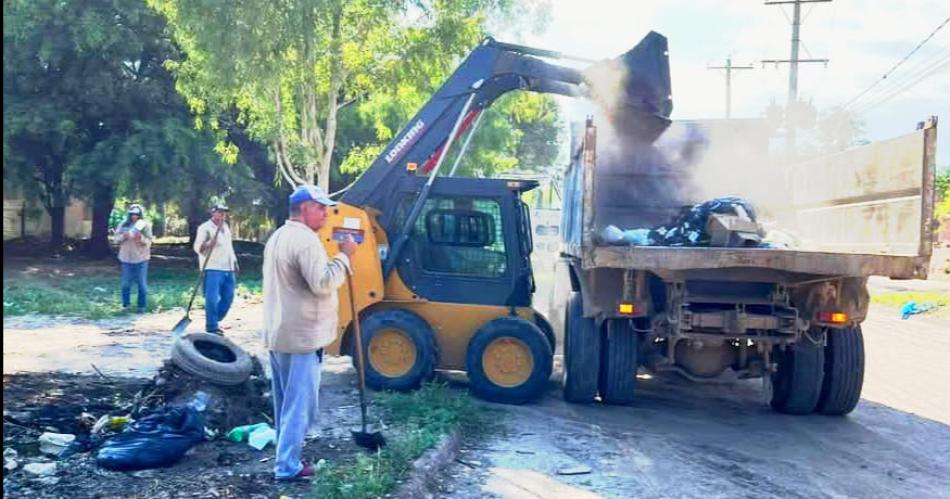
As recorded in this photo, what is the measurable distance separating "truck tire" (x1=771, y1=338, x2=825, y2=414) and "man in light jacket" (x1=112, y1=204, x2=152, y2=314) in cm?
960

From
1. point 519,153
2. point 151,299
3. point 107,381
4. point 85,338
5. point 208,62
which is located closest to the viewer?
point 107,381

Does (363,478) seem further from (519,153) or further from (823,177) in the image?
(519,153)

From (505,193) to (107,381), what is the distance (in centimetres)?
403

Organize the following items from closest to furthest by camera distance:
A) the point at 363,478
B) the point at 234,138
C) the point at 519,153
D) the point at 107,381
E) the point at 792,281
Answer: the point at 363,478, the point at 792,281, the point at 107,381, the point at 234,138, the point at 519,153

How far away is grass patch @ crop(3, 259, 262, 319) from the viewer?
532 inches

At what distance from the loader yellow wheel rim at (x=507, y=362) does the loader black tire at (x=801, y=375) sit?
91.8 inches

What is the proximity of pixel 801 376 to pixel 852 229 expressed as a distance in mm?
1368

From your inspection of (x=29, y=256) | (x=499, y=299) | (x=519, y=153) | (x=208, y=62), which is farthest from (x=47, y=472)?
(x=519, y=153)

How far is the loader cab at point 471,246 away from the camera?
8375 mm

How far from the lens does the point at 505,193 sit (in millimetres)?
8391

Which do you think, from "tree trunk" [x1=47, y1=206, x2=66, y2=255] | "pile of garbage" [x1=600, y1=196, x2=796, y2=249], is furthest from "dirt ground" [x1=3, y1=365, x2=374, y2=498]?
"tree trunk" [x1=47, y1=206, x2=66, y2=255]

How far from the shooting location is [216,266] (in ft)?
36.4

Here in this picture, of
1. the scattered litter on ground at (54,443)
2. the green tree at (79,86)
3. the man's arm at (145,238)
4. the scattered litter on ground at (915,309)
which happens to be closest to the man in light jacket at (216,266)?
the man's arm at (145,238)

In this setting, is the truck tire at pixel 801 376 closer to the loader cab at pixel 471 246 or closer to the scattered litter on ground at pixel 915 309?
the loader cab at pixel 471 246
